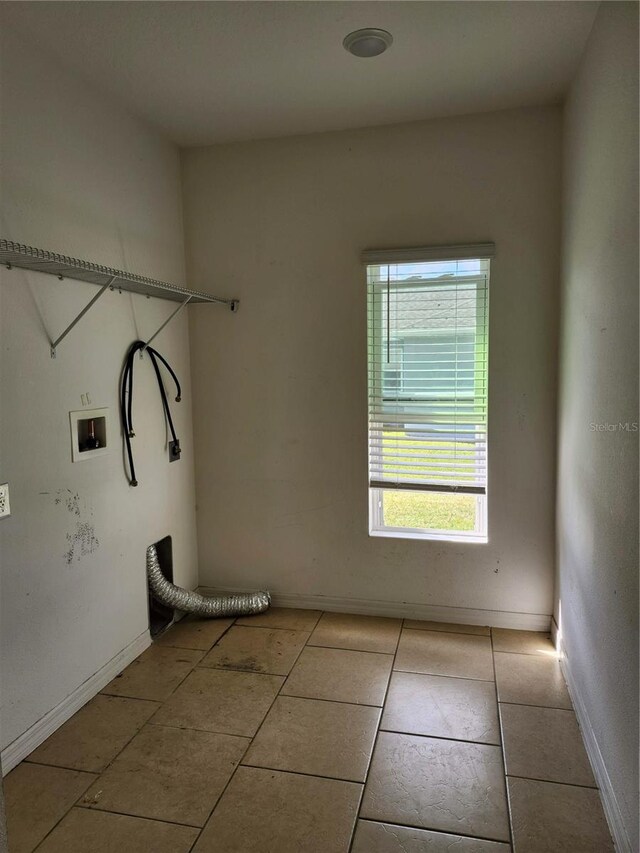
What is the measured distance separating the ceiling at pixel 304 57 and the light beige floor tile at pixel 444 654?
2619 millimetres

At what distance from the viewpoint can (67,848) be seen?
1.68 m

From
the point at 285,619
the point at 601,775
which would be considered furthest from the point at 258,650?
the point at 601,775

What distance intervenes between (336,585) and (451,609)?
0.64 meters

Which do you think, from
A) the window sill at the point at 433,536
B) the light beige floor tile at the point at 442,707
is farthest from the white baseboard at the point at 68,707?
the window sill at the point at 433,536

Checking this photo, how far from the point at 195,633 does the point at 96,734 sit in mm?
839

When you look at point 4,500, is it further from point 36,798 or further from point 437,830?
point 437,830

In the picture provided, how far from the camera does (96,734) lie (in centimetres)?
221

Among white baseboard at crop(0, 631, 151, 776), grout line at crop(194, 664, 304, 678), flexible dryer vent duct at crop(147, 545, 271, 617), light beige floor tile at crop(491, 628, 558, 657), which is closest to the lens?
white baseboard at crop(0, 631, 151, 776)

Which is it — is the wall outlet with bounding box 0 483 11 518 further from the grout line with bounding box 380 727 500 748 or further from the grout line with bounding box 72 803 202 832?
the grout line with bounding box 380 727 500 748

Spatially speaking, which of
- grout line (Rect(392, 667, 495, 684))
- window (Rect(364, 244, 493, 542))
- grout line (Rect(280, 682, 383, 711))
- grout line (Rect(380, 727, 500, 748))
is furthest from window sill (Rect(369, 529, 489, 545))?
grout line (Rect(380, 727, 500, 748))

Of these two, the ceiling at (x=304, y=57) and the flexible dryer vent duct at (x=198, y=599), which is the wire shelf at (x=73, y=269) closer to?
the ceiling at (x=304, y=57)

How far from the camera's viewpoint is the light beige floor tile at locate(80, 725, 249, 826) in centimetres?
183

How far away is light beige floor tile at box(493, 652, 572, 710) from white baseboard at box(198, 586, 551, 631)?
276 mm

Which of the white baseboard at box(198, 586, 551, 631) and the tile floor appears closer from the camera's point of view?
the tile floor
